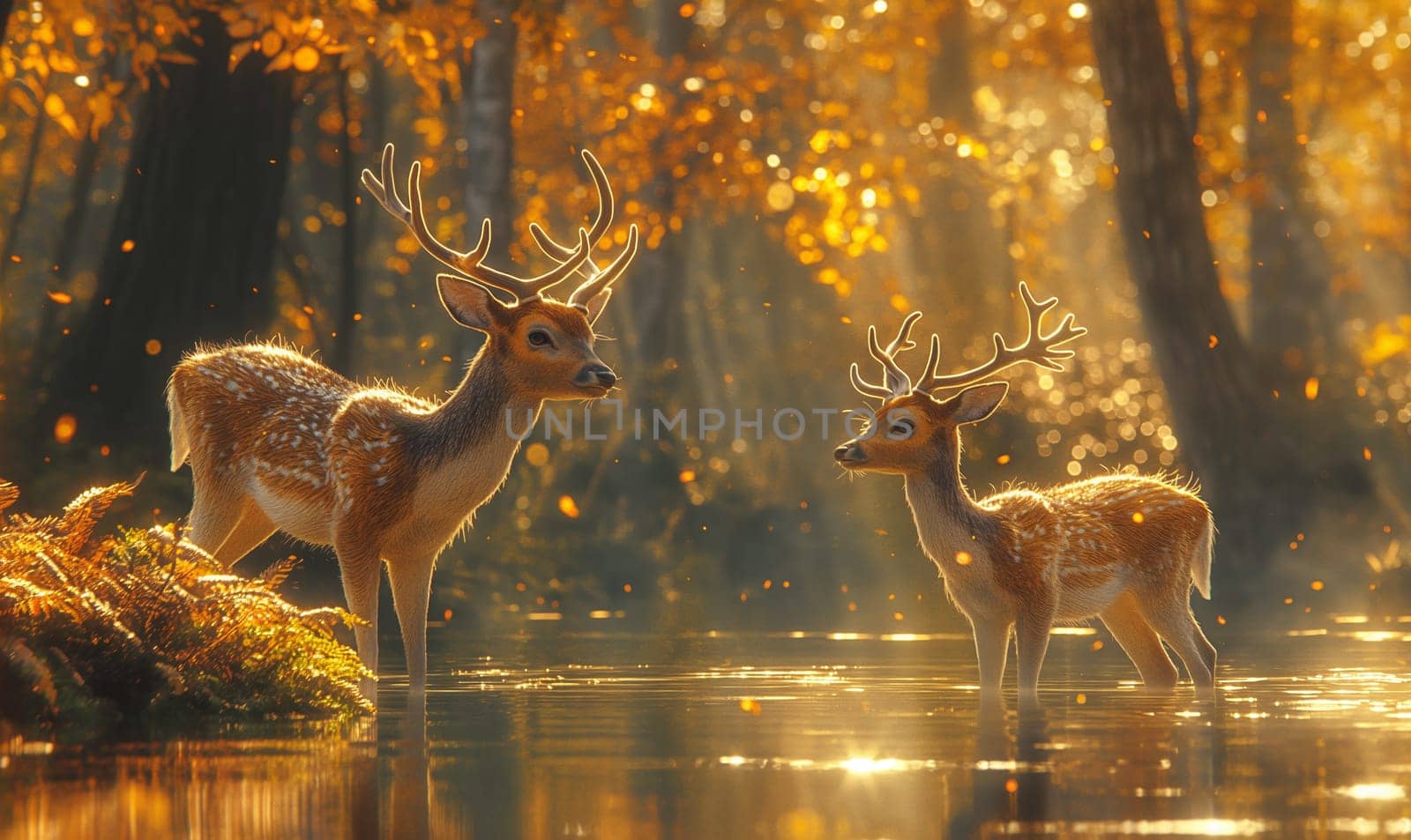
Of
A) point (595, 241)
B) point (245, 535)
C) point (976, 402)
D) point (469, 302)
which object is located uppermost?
point (595, 241)

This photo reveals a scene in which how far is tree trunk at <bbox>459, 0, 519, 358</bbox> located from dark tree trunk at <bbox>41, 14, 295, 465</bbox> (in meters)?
3.44

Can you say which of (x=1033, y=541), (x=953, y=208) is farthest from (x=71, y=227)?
(x=1033, y=541)

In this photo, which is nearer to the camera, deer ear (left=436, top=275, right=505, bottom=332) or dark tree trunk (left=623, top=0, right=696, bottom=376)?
deer ear (left=436, top=275, right=505, bottom=332)

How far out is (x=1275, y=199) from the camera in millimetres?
33656

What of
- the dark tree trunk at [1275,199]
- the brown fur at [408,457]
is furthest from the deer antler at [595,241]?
the dark tree trunk at [1275,199]

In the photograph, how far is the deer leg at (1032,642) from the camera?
11859 millimetres

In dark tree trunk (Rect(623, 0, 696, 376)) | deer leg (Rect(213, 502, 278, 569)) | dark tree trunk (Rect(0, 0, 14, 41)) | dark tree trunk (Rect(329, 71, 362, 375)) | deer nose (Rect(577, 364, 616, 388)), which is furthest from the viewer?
dark tree trunk (Rect(623, 0, 696, 376))

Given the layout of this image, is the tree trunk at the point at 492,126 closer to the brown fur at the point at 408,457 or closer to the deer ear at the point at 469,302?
the brown fur at the point at 408,457

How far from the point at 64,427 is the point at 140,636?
27.2 ft

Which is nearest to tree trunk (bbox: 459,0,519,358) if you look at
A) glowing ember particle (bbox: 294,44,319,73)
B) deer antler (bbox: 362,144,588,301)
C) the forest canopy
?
the forest canopy

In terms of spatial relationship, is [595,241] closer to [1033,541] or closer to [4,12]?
[1033,541]

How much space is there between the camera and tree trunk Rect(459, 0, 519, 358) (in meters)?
22.5

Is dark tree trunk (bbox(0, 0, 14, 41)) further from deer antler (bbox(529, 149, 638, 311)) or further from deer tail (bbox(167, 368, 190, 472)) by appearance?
deer antler (bbox(529, 149, 638, 311))

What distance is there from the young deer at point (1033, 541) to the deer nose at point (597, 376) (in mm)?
1420
